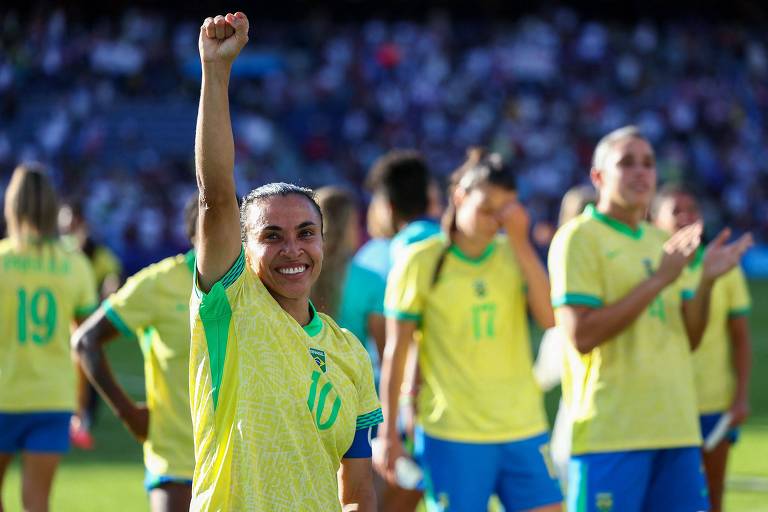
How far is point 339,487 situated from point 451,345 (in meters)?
2.30

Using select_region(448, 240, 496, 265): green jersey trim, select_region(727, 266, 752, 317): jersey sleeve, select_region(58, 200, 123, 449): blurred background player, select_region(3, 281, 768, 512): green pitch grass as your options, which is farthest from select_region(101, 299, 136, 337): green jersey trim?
select_region(58, 200, 123, 449): blurred background player

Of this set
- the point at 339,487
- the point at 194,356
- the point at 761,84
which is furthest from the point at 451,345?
the point at 761,84

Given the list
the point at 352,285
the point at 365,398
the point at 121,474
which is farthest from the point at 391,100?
the point at 365,398

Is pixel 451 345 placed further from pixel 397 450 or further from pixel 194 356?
pixel 194 356

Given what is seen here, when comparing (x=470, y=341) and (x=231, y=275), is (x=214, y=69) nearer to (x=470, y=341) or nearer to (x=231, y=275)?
(x=231, y=275)

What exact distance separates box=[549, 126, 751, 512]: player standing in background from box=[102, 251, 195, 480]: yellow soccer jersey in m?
1.66

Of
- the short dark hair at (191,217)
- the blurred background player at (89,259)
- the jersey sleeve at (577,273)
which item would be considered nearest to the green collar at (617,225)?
the jersey sleeve at (577,273)

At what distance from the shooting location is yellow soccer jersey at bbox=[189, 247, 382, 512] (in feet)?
11.0

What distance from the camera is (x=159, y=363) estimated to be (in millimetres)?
5473

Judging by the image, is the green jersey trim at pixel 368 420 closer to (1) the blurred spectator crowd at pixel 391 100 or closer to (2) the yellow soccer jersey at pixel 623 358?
(2) the yellow soccer jersey at pixel 623 358

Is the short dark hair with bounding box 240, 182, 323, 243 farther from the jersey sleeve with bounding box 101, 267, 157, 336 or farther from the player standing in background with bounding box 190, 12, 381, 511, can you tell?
the jersey sleeve with bounding box 101, 267, 157, 336

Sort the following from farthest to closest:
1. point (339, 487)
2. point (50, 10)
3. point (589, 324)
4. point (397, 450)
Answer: point (50, 10)
point (397, 450)
point (589, 324)
point (339, 487)

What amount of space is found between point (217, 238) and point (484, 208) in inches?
115

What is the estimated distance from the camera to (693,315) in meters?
5.48
